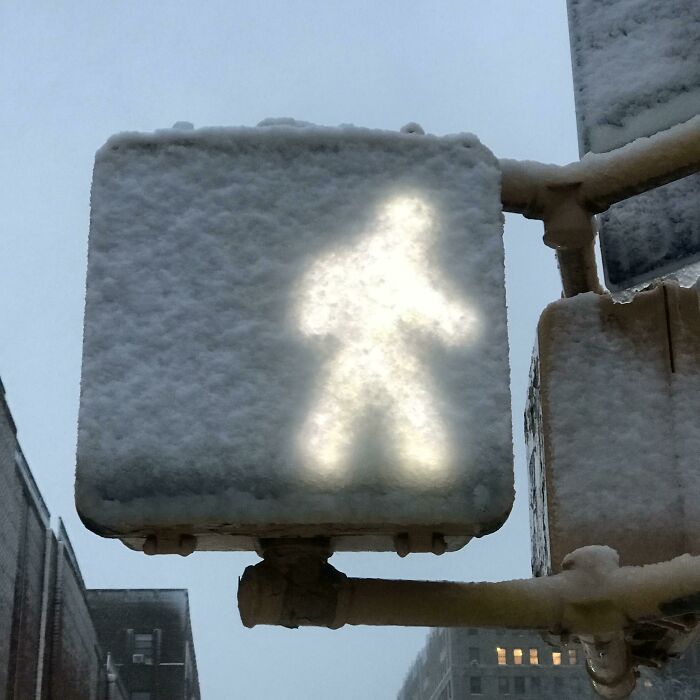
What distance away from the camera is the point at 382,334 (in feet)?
4.47

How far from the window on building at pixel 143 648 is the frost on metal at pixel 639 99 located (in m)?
52.5

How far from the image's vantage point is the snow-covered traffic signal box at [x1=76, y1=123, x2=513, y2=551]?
4.38 feet

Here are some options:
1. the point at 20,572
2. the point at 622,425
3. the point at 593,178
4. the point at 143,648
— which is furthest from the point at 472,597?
the point at 143,648

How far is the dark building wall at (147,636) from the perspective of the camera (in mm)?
52156

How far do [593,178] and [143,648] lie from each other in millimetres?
53588

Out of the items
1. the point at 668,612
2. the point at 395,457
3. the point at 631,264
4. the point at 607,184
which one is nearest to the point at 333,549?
the point at 395,457

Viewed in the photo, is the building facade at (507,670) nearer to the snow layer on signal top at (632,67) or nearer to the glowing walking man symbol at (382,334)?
the snow layer on signal top at (632,67)

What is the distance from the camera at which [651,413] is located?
1845 millimetres

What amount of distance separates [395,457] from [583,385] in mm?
634

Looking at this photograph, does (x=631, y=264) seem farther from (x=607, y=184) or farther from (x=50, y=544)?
(x=50, y=544)

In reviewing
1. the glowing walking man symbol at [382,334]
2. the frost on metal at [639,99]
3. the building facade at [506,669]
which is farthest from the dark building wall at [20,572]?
the building facade at [506,669]

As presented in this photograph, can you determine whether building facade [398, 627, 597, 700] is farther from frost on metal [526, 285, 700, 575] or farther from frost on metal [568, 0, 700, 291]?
frost on metal [526, 285, 700, 575]

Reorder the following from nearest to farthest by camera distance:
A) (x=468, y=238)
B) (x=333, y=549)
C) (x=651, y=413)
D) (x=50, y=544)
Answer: (x=468, y=238) → (x=333, y=549) → (x=651, y=413) → (x=50, y=544)

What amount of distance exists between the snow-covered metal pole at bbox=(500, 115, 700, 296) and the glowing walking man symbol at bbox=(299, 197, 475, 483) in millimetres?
498
